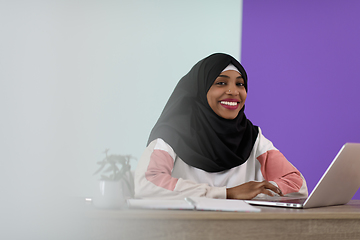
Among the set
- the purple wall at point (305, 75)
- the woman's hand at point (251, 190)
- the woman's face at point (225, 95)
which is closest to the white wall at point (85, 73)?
the purple wall at point (305, 75)

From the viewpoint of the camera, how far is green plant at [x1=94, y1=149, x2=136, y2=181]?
0.84 metres

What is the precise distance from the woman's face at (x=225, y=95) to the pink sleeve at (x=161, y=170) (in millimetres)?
335

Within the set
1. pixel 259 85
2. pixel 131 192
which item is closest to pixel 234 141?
pixel 131 192

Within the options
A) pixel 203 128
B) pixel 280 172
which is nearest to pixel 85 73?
pixel 203 128

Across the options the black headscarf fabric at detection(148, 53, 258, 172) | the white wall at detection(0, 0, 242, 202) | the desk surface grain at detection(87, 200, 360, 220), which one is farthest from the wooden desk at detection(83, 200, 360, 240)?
the white wall at detection(0, 0, 242, 202)

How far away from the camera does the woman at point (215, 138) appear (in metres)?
1.54

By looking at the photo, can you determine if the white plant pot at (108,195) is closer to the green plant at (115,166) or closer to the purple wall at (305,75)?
the green plant at (115,166)

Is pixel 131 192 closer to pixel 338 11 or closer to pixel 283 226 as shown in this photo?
pixel 283 226

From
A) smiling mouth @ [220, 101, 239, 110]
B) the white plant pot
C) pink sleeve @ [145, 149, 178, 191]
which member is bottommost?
pink sleeve @ [145, 149, 178, 191]

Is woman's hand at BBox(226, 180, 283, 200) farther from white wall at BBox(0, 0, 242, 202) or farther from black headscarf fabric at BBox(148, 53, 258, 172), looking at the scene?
white wall at BBox(0, 0, 242, 202)

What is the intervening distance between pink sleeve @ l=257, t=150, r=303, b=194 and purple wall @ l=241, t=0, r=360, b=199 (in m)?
1.26

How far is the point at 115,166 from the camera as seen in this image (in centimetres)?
84

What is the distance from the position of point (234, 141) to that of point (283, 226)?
853mm

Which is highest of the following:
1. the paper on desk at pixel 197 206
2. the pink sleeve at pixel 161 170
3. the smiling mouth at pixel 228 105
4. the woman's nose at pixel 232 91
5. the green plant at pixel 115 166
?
the woman's nose at pixel 232 91
